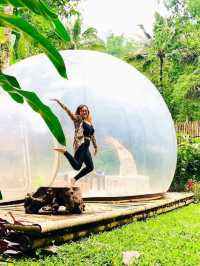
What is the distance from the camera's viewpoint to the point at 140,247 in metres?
5.75

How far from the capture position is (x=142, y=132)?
9180mm

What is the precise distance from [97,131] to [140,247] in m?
3.26

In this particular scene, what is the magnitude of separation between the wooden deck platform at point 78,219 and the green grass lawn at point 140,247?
0.15 meters

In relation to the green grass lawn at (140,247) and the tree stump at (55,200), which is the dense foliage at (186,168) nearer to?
the green grass lawn at (140,247)

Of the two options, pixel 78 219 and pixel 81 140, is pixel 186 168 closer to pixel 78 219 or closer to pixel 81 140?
pixel 81 140

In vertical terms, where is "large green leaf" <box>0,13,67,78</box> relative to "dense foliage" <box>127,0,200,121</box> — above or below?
below

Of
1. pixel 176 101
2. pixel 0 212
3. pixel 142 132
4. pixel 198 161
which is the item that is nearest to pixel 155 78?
pixel 176 101

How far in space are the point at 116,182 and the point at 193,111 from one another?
2024 cm

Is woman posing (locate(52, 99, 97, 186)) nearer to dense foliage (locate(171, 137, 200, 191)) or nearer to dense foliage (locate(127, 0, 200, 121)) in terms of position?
dense foliage (locate(171, 137, 200, 191))

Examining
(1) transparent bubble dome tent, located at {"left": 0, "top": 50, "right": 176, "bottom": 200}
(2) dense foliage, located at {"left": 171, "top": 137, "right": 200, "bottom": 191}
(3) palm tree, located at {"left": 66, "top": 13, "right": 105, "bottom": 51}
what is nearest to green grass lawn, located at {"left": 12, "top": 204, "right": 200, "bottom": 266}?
(1) transparent bubble dome tent, located at {"left": 0, "top": 50, "right": 176, "bottom": 200}

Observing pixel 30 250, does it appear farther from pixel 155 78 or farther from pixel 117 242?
pixel 155 78

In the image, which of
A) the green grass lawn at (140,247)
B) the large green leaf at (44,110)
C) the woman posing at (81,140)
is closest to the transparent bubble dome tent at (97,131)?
the woman posing at (81,140)

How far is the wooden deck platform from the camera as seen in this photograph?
5262mm

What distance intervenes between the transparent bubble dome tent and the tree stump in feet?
3.24
